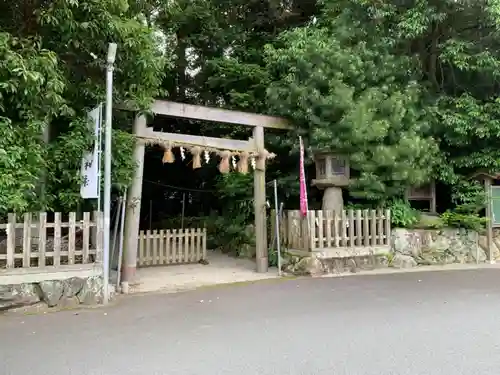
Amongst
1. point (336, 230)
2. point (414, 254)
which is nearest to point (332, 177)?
point (336, 230)

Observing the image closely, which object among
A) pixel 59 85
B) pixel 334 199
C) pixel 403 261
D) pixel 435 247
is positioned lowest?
pixel 403 261

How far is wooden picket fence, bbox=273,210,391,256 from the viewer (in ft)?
31.5

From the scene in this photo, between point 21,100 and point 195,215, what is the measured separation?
10378 millimetres

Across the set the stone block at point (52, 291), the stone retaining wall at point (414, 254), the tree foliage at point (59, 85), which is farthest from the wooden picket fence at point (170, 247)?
the stone block at point (52, 291)

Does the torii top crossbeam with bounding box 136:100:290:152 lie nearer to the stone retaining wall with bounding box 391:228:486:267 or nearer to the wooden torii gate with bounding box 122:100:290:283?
the wooden torii gate with bounding box 122:100:290:283

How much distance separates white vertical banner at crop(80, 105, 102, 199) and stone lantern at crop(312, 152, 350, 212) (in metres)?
5.27

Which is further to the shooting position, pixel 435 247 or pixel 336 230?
pixel 435 247

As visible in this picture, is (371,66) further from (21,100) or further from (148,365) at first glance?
(148,365)

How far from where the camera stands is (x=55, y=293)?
6.45 meters

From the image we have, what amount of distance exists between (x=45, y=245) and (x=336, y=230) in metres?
5.73

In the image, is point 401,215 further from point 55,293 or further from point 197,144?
point 55,293

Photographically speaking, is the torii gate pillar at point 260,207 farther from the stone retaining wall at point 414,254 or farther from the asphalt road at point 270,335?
the asphalt road at point 270,335

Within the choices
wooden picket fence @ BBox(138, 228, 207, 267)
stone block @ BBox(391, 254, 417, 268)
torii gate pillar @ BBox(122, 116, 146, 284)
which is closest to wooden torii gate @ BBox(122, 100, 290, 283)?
torii gate pillar @ BBox(122, 116, 146, 284)

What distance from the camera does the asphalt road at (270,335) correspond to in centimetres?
407
